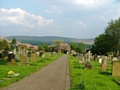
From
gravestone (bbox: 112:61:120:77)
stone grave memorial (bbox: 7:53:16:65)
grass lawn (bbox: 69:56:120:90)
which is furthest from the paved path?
stone grave memorial (bbox: 7:53:16:65)

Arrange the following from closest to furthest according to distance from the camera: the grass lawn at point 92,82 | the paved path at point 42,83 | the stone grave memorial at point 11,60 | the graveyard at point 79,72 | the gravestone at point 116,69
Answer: the paved path at point 42,83, the grass lawn at point 92,82, the graveyard at point 79,72, the gravestone at point 116,69, the stone grave memorial at point 11,60

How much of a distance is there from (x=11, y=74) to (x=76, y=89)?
653 centimetres

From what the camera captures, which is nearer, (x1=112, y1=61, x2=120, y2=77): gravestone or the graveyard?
the graveyard

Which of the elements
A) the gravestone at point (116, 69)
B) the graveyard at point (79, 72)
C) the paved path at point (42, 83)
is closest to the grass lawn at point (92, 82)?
the graveyard at point (79, 72)

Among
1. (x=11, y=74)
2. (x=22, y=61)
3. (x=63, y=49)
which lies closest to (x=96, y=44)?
(x=63, y=49)

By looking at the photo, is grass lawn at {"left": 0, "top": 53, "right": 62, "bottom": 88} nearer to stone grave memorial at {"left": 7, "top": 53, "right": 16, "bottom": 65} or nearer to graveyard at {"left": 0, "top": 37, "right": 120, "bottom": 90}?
graveyard at {"left": 0, "top": 37, "right": 120, "bottom": 90}

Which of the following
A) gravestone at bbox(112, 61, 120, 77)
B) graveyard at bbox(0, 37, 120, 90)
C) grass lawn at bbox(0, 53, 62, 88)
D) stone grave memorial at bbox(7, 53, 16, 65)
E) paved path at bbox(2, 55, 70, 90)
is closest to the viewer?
paved path at bbox(2, 55, 70, 90)

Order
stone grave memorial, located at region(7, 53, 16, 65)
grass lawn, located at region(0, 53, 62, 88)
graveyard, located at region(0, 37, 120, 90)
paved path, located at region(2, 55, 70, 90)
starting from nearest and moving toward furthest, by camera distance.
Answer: paved path, located at region(2, 55, 70, 90), graveyard, located at region(0, 37, 120, 90), grass lawn, located at region(0, 53, 62, 88), stone grave memorial, located at region(7, 53, 16, 65)

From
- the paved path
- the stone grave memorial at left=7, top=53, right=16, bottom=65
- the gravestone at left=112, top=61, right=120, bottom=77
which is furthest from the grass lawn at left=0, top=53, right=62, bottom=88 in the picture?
the gravestone at left=112, top=61, right=120, bottom=77

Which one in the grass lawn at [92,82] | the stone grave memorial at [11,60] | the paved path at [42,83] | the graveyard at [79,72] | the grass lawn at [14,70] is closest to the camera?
the paved path at [42,83]

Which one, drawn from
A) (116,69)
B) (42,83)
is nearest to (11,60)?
(116,69)

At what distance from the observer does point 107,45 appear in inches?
3420

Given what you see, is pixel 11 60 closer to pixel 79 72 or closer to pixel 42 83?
pixel 79 72

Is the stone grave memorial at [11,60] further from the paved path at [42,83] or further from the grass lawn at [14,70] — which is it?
the paved path at [42,83]
